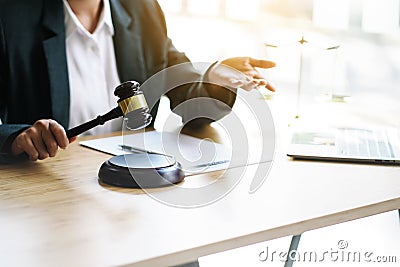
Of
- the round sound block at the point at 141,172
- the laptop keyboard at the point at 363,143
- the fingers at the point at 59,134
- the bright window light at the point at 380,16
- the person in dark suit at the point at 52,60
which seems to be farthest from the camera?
the bright window light at the point at 380,16

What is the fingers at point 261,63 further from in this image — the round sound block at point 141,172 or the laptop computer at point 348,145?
the round sound block at point 141,172

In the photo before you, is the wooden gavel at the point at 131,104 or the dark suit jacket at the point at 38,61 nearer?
the wooden gavel at the point at 131,104

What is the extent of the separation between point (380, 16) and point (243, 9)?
547 millimetres

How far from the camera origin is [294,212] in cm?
91

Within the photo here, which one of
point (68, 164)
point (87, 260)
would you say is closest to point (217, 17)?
point (68, 164)

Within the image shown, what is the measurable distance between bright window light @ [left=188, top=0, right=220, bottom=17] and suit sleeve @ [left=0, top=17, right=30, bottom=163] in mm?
1141

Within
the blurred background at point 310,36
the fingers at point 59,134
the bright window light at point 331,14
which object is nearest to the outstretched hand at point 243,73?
the fingers at point 59,134

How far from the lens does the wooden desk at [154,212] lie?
2.53 feet

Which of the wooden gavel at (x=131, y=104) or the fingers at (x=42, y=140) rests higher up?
the wooden gavel at (x=131, y=104)

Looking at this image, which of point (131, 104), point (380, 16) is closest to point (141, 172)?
point (131, 104)

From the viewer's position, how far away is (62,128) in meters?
1.13

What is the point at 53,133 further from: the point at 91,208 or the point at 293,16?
the point at 293,16

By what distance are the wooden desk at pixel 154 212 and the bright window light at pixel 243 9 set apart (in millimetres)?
1364

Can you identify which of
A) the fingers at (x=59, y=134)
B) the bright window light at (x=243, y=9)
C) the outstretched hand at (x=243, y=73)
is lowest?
the bright window light at (x=243, y=9)
